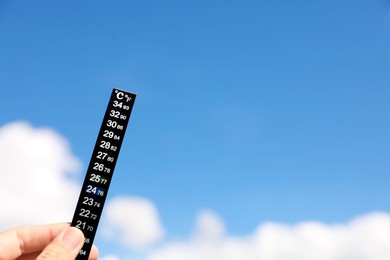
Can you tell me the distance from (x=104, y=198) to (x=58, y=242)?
158 cm

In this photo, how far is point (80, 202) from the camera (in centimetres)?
802

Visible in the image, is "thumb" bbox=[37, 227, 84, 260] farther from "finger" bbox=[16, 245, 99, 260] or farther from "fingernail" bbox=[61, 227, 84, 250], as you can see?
"finger" bbox=[16, 245, 99, 260]

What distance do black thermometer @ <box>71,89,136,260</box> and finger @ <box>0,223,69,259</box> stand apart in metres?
1.04

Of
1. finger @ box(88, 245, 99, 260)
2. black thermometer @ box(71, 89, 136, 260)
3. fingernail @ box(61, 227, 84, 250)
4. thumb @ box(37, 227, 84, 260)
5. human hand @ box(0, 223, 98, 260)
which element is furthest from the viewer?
finger @ box(88, 245, 99, 260)

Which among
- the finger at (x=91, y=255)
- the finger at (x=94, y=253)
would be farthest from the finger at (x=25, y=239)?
the finger at (x=94, y=253)

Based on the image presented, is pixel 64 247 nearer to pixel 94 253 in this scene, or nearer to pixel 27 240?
pixel 94 253

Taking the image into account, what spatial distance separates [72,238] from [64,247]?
24 centimetres

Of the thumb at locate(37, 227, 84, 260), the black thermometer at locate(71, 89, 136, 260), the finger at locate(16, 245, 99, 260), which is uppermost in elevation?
the black thermometer at locate(71, 89, 136, 260)

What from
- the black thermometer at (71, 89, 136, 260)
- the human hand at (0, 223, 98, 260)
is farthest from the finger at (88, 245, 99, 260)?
the black thermometer at (71, 89, 136, 260)

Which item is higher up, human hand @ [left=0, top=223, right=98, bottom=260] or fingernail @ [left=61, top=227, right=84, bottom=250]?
fingernail @ [left=61, top=227, right=84, bottom=250]

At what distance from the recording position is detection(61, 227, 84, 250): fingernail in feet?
22.4

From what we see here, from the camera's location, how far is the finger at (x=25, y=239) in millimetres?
8180

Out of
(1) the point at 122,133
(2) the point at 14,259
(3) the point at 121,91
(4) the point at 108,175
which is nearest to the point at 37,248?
(2) the point at 14,259

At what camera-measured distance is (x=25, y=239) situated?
8.52 m
